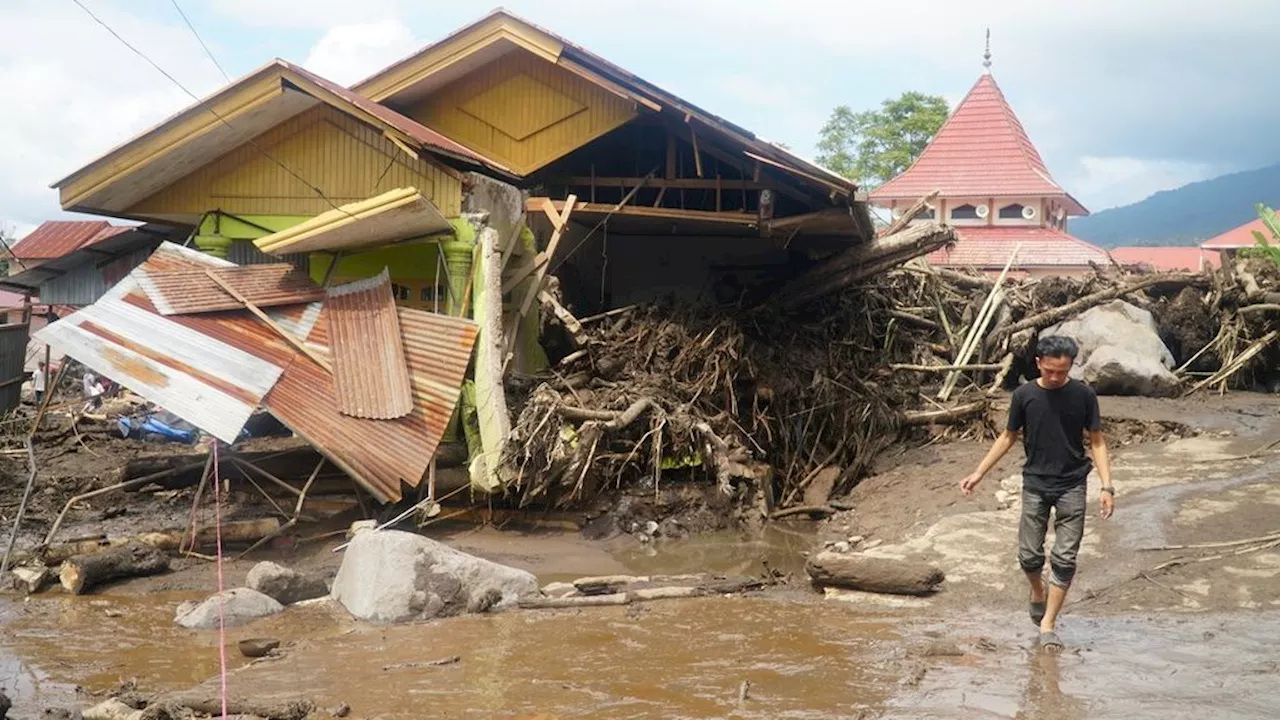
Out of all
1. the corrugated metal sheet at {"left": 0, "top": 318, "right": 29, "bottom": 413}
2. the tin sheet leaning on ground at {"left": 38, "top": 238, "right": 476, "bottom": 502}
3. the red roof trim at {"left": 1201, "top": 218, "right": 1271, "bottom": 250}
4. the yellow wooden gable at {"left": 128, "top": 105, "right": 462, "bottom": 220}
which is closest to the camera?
the tin sheet leaning on ground at {"left": 38, "top": 238, "right": 476, "bottom": 502}

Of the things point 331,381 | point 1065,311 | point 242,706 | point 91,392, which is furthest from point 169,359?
point 91,392

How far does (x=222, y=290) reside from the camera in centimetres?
1086

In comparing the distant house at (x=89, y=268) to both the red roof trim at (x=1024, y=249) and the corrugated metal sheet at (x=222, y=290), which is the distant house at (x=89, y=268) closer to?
the corrugated metal sheet at (x=222, y=290)

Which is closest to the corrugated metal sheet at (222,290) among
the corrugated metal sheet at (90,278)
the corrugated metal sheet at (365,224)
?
the corrugated metal sheet at (365,224)

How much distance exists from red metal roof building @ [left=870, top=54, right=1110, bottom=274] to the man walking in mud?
2181cm

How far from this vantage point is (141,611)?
836 cm

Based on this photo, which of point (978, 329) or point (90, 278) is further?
point (90, 278)

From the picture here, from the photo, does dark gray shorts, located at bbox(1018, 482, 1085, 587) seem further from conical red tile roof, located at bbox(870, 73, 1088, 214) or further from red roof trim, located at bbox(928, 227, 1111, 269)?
conical red tile roof, located at bbox(870, 73, 1088, 214)

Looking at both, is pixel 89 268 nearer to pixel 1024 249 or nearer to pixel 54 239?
pixel 54 239

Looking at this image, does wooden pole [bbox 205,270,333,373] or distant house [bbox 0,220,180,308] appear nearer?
wooden pole [bbox 205,270,333,373]

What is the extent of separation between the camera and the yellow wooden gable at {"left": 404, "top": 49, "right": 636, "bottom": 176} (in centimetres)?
1343

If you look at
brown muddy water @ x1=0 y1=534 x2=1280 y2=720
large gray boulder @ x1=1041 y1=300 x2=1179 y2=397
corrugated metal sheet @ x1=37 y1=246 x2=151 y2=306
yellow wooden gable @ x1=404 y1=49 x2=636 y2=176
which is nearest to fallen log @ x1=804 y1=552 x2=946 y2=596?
brown muddy water @ x1=0 y1=534 x2=1280 y2=720

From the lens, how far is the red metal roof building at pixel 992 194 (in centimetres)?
2905

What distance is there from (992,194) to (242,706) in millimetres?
28140
